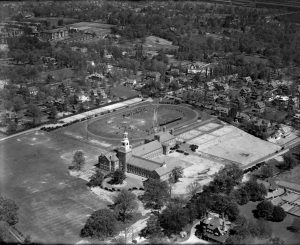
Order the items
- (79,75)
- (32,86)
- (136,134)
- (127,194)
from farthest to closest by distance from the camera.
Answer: (79,75) → (32,86) → (136,134) → (127,194)

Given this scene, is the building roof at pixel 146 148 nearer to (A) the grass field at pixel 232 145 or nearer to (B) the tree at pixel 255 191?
(A) the grass field at pixel 232 145

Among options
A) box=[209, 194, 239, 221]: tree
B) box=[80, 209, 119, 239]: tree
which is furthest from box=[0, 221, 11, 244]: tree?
box=[209, 194, 239, 221]: tree

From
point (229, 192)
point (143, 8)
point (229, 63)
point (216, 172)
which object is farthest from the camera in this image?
point (143, 8)

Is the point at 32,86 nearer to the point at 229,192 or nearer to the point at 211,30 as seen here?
the point at 229,192

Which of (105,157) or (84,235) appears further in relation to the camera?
(105,157)

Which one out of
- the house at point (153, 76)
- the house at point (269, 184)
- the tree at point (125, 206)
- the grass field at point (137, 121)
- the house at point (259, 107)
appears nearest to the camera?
the tree at point (125, 206)

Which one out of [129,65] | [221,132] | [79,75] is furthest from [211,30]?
[221,132]

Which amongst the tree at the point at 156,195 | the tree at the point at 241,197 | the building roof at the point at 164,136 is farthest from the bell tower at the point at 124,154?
the tree at the point at 241,197

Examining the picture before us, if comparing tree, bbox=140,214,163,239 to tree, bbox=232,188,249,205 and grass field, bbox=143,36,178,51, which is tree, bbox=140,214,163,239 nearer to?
tree, bbox=232,188,249,205
